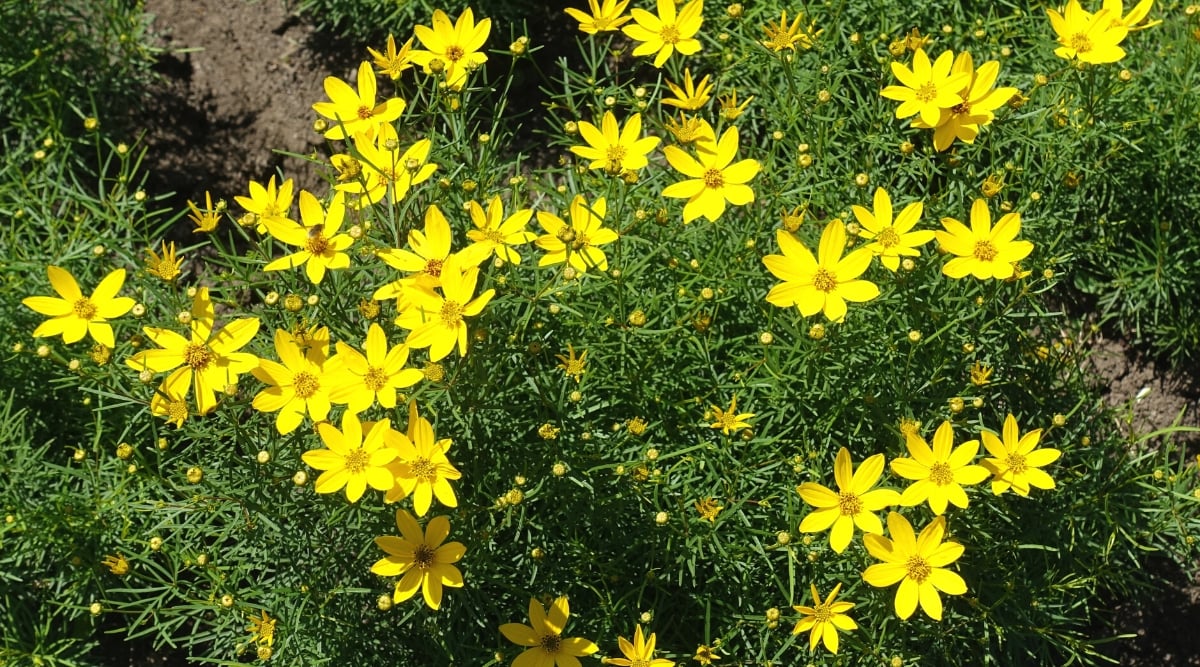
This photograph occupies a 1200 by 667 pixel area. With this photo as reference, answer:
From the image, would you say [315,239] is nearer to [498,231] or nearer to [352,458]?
[498,231]

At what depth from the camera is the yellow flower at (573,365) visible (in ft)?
8.55

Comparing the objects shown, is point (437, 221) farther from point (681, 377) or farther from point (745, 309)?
point (745, 309)

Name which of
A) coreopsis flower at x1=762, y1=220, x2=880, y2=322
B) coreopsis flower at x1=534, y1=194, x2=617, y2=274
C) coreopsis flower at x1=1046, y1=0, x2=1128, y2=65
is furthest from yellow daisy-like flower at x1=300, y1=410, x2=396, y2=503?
coreopsis flower at x1=1046, y1=0, x2=1128, y2=65

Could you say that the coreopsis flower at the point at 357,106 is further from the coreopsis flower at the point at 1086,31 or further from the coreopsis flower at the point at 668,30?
the coreopsis flower at the point at 1086,31

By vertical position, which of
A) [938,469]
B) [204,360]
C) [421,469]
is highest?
[938,469]

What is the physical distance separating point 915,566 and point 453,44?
70.1 inches

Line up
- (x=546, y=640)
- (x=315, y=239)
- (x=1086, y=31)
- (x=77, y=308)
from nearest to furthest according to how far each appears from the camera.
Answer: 1. (x=315, y=239)
2. (x=546, y=640)
3. (x=77, y=308)
4. (x=1086, y=31)

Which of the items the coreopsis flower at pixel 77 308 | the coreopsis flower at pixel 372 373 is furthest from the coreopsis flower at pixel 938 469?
the coreopsis flower at pixel 77 308

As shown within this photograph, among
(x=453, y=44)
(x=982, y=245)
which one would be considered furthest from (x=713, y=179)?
(x=453, y=44)

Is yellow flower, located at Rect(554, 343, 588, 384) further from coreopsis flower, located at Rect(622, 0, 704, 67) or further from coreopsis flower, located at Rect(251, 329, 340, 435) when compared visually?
coreopsis flower, located at Rect(622, 0, 704, 67)

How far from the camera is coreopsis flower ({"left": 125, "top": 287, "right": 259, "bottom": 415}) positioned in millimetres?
2324

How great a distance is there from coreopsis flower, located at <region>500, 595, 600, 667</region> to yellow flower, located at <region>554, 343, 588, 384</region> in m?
0.57

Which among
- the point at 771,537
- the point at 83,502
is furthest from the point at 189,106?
the point at 771,537

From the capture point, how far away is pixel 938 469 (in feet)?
7.72
